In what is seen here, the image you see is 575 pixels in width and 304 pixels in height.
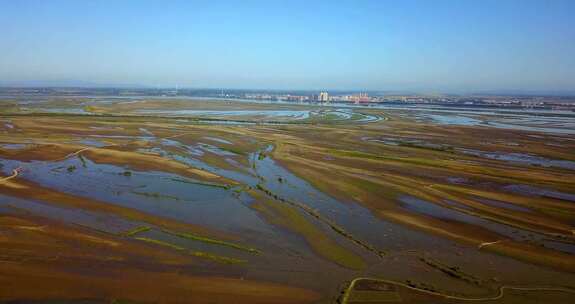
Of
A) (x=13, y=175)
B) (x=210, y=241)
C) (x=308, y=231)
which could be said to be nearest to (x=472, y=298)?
(x=308, y=231)

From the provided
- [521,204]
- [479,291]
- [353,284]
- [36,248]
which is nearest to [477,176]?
[521,204]

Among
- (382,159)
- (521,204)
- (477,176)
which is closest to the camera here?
(521,204)

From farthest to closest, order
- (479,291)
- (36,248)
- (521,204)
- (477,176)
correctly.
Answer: (477,176), (521,204), (36,248), (479,291)

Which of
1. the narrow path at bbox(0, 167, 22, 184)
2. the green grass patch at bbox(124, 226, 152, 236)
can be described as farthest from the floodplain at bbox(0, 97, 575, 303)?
the narrow path at bbox(0, 167, 22, 184)

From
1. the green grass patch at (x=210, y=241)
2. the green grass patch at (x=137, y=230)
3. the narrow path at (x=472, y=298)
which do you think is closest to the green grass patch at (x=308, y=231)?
the narrow path at (x=472, y=298)

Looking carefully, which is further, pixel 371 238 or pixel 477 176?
pixel 477 176

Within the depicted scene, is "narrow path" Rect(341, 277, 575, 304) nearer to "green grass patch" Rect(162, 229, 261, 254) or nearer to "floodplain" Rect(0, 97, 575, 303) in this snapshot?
"floodplain" Rect(0, 97, 575, 303)

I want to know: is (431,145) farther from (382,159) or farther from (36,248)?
(36,248)

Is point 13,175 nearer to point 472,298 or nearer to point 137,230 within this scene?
point 137,230

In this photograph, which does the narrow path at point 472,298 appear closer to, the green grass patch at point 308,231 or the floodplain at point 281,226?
the floodplain at point 281,226
